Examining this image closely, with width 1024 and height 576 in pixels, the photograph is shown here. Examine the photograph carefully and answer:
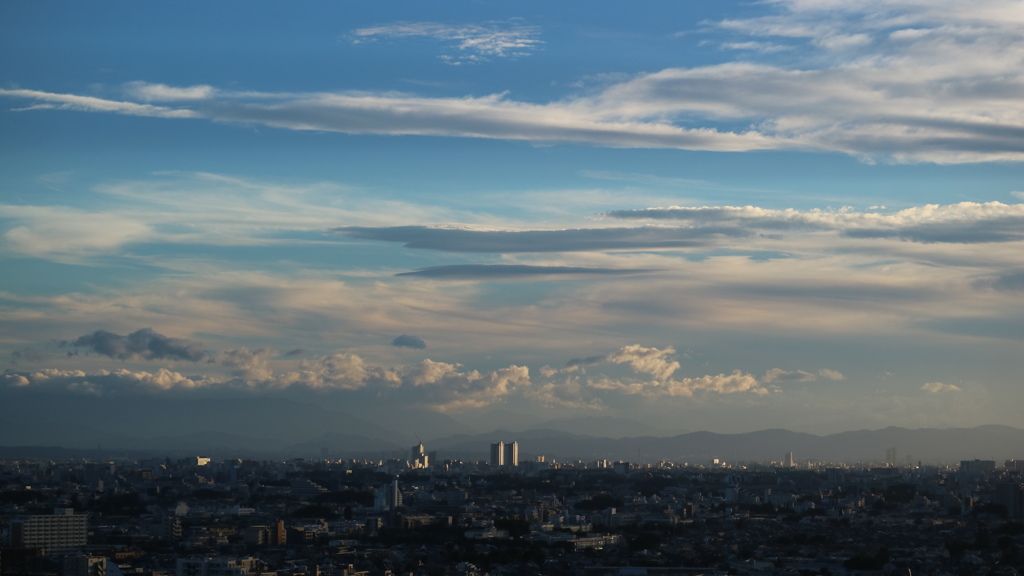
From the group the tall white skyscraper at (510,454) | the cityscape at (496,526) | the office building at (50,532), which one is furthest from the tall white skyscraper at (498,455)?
the office building at (50,532)

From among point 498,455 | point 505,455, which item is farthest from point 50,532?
point 505,455

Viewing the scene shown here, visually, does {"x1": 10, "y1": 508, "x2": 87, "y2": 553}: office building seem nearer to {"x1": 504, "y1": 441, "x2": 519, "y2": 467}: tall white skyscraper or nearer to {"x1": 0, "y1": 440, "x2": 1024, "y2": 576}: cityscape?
{"x1": 0, "y1": 440, "x2": 1024, "y2": 576}: cityscape

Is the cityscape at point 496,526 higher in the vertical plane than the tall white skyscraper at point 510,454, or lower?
lower

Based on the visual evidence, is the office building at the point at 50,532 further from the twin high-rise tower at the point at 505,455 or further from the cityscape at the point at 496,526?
the twin high-rise tower at the point at 505,455

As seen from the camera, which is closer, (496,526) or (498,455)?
(496,526)

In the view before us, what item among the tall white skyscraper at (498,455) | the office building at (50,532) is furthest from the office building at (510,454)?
the office building at (50,532)

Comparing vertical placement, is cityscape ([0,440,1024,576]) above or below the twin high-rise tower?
below

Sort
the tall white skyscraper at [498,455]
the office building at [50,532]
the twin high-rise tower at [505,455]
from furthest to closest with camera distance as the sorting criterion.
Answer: the twin high-rise tower at [505,455] → the tall white skyscraper at [498,455] → the office building at [50,532]

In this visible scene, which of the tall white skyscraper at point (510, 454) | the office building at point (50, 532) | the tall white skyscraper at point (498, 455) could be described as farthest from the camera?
the tall white skyscraper at point (510, 454)

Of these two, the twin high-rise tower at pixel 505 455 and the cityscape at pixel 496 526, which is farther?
the twin high-rise tower at pixel 505 455

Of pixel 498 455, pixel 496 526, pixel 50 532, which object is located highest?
pixel 498 455

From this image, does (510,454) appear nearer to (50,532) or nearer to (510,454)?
(510,454)

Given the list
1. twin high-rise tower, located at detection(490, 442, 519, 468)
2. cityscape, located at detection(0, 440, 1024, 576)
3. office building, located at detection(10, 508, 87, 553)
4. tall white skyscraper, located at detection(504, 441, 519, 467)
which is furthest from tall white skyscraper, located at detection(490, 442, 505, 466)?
office building, located at detection(10, 508, 87, 553)
